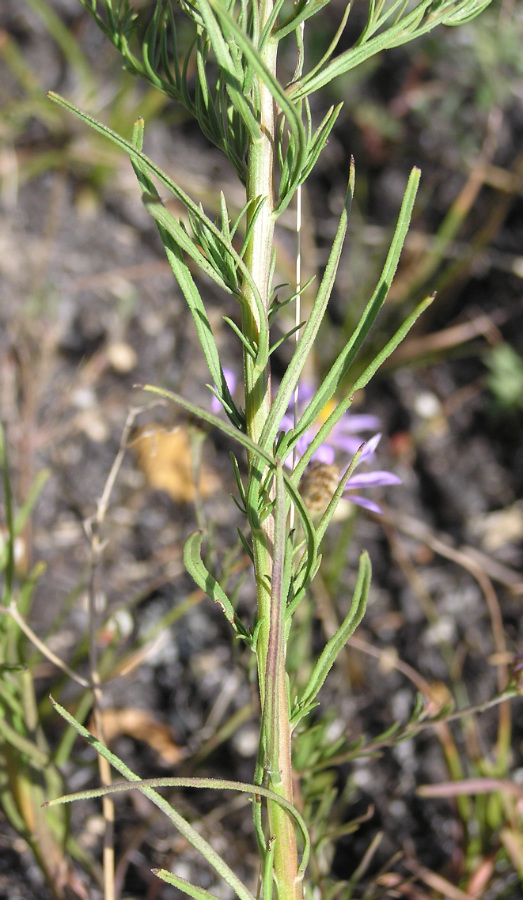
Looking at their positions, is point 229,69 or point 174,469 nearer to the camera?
point 229,69

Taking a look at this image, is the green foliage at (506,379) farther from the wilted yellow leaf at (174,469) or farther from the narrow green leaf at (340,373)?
the narrow green leaf at (340,373)

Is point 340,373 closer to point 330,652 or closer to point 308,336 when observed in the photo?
point 308,336

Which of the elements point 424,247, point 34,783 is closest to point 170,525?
point 34,783

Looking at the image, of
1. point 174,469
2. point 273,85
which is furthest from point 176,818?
point 174,469

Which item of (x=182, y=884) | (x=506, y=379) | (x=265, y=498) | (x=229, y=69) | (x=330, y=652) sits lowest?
(x=182, y=884)

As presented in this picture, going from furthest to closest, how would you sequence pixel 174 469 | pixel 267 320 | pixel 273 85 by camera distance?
1. pixel 174 469
2. pixel 267 320
3. pixel 273 85

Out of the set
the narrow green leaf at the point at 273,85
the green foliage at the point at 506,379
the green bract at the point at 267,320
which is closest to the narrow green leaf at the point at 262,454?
the green bract at the point at 267,320

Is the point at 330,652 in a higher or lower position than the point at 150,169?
lower

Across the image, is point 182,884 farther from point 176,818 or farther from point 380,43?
point 380,43

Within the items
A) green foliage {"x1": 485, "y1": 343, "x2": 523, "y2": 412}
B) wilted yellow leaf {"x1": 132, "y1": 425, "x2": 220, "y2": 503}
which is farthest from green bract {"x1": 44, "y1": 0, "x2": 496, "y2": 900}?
green foliage {"x1": 485, "y1": 343, "x2": 523, "y2": 412}

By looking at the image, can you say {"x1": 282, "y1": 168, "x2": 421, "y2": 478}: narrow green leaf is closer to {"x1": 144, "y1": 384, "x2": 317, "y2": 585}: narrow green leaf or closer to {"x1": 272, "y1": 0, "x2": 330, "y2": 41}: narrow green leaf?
{"x1": 144, "y1": 384, "x2": 317, "y2": 585}: narrow green leaf

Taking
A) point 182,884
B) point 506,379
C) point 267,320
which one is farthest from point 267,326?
point 506,379

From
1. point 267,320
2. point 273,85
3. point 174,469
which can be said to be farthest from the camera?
point 174,469

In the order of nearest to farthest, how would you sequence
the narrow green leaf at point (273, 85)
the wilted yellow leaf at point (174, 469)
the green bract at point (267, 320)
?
the narrow green leaf at point (273, 85)
the green bract at point (267, 320)
the wilted yellow leaf at point (174, 469)
